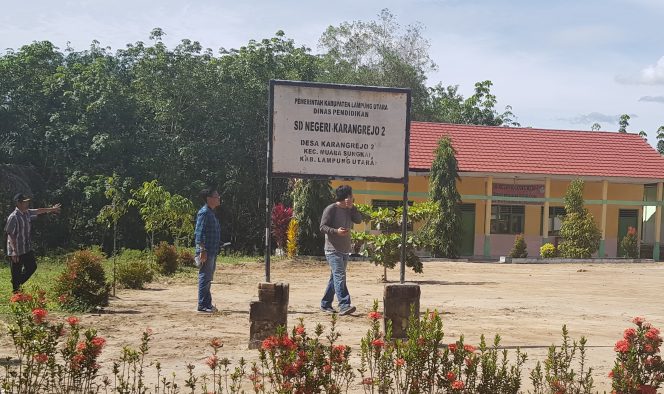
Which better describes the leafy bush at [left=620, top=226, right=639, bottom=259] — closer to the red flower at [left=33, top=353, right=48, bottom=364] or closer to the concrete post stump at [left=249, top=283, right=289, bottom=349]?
the concrete post stump at [left=249, top=283, right=289, bottom=349]

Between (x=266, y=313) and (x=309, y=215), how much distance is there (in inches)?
757

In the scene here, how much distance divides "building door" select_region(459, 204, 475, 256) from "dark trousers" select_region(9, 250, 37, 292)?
22.3 meters

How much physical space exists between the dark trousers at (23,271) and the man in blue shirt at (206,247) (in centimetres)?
257

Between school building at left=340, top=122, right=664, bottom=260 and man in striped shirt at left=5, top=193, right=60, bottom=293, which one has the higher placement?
school building at left=340, top=122, right=664, bottom=260

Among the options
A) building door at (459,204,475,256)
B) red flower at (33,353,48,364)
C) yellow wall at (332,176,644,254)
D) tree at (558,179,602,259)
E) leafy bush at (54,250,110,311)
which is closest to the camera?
red flower at (33,353,48,364)

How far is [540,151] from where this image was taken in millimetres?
32906

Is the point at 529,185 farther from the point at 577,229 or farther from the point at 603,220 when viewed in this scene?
the point at 577,229

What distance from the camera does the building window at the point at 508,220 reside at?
3228 cm

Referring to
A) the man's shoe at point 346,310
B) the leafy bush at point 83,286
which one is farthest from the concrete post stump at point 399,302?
the leafy bush at point 83,286

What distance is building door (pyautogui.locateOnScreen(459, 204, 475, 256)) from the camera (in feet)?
105

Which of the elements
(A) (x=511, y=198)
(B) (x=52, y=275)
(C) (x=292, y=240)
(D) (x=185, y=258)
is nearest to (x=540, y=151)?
(A) (x=511, y=198)

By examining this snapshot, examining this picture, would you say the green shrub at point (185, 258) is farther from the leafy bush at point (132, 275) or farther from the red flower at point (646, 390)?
the red flower at point (646, 390)

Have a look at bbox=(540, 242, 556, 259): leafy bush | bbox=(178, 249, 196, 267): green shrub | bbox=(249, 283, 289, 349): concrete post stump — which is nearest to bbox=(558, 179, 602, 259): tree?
bbox=(540, 242, 556, 259): leafy bush

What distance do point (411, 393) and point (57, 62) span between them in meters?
36.1
